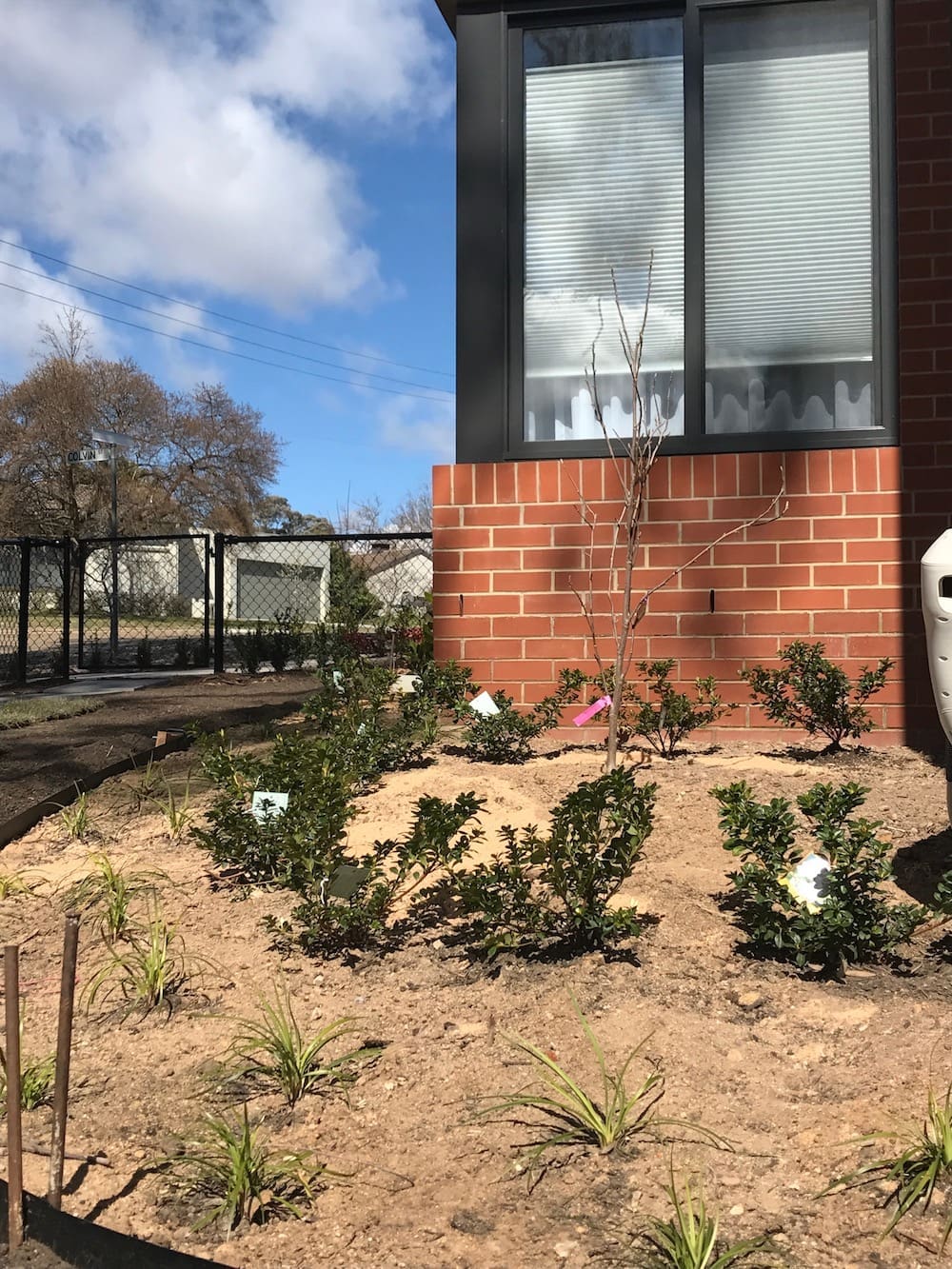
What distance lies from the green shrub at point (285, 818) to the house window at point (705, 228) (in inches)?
107

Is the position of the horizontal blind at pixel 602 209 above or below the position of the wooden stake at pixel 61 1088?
above

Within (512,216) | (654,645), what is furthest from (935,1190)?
(512,216)

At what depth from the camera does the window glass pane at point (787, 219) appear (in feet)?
18.2

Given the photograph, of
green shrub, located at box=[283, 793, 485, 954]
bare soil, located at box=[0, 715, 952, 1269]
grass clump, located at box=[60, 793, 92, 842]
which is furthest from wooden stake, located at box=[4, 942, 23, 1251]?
grass clump, located at box=[60, 793, 92, 842]

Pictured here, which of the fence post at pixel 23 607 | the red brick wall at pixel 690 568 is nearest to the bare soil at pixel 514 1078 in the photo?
the red brick wall at pixel 690 568

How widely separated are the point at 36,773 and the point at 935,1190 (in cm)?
475

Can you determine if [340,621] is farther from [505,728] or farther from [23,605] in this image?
[505,728]

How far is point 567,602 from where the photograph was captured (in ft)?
18.5

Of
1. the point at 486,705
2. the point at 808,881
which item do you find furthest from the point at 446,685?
the point at 808,881

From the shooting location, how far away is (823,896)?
265cm

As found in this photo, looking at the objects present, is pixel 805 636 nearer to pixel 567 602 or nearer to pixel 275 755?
pixel 567 602

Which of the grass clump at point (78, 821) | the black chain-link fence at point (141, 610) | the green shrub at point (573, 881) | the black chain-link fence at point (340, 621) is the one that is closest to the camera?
the green shrub at point (573, 881)

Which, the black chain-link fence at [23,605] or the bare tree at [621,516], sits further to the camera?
the black chain-link fence at [23,605]

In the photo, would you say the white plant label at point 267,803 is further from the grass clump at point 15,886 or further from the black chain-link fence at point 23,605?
the black chain-link fence at point 23,605
